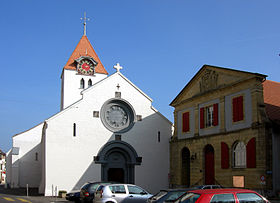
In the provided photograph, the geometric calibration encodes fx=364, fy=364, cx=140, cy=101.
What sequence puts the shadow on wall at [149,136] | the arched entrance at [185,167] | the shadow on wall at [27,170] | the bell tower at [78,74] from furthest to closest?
1. the bell tower at [78,74]
2. the shadow on wall at [27,170]
3. the shadow on wall at [149,136]
4. the arched entrance at [185,167]

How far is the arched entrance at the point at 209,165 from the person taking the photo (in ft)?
94.1

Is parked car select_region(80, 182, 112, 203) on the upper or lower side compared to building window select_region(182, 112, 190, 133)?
lower

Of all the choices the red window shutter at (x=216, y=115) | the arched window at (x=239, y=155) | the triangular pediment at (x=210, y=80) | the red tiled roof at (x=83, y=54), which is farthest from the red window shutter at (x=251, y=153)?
the red tiled roof at (x=83, y=54)

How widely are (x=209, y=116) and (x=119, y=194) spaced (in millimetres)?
14511

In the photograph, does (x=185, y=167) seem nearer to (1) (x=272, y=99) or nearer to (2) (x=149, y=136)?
(2) (x=149, y=136)

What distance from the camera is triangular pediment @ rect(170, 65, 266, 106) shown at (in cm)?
2677

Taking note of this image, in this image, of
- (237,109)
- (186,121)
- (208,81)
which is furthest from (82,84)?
(237,109)

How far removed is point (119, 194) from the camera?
17.4 m

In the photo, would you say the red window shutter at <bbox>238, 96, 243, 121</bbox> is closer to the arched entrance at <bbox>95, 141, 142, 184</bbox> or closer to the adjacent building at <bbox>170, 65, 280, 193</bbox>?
the adjacent building at <bbox>170, 65, 280, 193</bbox>

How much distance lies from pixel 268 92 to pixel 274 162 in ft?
22.0

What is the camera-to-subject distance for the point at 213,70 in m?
29.4

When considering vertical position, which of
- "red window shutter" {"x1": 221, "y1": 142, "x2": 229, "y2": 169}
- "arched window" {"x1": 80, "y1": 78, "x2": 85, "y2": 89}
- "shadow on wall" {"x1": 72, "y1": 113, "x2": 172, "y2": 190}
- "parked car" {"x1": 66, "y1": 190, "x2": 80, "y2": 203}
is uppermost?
"arched window" {"x1": 80, "y1": 78, "x2": 85, "y2": 89}

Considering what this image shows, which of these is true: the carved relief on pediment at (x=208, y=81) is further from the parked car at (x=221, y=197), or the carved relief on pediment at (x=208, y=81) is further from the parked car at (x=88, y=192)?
the parked car at (x=221, y=197)

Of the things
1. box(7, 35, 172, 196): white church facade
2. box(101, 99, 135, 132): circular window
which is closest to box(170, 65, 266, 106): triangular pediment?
box(7, 35, 172, 196): white church facade
